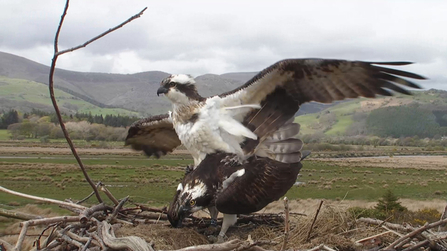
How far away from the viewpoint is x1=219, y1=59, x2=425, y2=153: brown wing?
5648 mm

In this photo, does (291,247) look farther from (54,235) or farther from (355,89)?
(54,235)

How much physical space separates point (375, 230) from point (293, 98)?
223 centimetres

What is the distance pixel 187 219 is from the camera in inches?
269

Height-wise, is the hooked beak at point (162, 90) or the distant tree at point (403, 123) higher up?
the hooked beak at point (162, 90)

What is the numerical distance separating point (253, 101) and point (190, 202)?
1.78m

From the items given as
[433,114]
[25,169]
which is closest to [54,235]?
[25,169]

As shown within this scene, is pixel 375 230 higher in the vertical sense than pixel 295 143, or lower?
lower

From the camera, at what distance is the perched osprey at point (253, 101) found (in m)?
5.85

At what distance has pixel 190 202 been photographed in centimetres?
607

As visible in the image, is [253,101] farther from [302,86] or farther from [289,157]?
[289,157]

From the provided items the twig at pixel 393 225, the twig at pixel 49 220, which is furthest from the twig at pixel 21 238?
the twig at pixel 393 225

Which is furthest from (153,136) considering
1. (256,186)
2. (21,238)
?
(21,238)

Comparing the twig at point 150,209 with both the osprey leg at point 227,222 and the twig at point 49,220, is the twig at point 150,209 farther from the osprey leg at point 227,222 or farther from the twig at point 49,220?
the twig at point 49,220

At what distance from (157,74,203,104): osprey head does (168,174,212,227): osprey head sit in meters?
1.28
